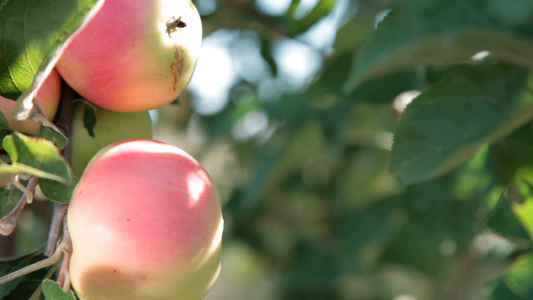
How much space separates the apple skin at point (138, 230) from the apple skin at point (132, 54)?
53 millimetres

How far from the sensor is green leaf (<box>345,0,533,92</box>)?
622 millimetres

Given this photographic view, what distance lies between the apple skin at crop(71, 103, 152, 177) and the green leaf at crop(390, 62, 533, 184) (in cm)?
26

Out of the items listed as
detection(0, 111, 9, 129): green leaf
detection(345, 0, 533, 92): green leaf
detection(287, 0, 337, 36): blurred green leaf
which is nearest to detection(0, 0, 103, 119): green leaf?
detection(0, 111, 9, 129): green leaf

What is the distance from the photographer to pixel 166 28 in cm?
46

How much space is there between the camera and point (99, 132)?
520 mm

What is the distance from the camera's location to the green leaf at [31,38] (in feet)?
1.33

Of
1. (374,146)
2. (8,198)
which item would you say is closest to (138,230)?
(8,198)

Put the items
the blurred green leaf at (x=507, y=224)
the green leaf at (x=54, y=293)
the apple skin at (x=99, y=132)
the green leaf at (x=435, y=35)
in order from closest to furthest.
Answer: the green leaf at (x=54, y=293), the apple skin at (x=99, y=132), the green leaf at (x=435, y=35), the blurred green leaf at (x=507, y=224)

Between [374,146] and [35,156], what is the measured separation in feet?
3.27

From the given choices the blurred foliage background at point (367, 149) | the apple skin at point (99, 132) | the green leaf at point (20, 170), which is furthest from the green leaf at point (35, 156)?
the blurred foliage background at point (367, 149)

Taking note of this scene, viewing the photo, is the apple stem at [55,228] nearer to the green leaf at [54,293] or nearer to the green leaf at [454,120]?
the green leaf at [54,293]

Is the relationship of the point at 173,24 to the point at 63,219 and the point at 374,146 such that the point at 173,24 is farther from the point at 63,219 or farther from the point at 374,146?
the point at 374,146

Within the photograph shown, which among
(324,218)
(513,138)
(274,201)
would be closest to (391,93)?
(513,138)

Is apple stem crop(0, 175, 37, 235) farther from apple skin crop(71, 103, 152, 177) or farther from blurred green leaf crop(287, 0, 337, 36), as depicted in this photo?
blurred green leaf crop(287, 0, 337, 36)
